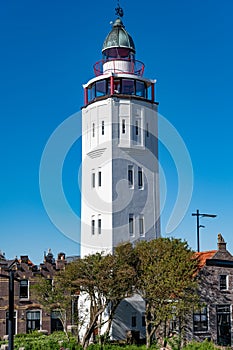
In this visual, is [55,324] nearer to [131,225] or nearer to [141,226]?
[131,225]

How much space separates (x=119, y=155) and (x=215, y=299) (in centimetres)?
1216

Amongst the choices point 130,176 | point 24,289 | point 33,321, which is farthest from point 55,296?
point 130,176

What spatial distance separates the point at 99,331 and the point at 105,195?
9.69 m

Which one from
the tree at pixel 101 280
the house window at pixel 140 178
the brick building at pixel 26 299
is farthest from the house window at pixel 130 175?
the brick building at pixel 26 299

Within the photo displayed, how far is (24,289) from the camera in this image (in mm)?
48000

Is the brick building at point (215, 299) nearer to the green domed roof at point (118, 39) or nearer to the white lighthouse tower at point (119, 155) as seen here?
the white lighthouse tower at point (119, 155)

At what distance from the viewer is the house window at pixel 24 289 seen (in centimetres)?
4762

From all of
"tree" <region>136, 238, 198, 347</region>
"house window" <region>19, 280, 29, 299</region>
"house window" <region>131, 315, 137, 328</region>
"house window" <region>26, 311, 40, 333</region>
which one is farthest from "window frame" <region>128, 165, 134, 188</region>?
"house window" <region>26, 311, 40, 333</region>

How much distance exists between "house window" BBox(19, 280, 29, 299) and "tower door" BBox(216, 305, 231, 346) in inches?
582

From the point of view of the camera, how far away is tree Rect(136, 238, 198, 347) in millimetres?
37000

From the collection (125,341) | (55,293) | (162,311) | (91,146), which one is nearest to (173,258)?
(162,311)

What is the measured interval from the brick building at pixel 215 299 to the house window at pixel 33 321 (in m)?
13.1

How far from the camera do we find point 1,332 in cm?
4550

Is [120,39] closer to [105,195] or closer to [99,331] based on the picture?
[105,195]
